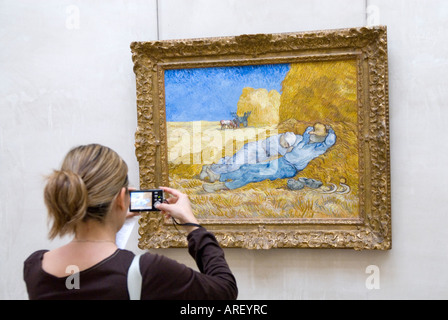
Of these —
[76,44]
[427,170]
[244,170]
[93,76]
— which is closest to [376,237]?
[427,170]

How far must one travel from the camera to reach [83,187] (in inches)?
61.8

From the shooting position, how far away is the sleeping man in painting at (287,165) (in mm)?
3625

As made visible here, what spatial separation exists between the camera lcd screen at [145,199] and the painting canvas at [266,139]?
1.67 metres

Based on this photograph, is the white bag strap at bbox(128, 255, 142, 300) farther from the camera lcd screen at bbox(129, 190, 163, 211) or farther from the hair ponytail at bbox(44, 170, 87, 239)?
the camera lcd screen at bbox(129, 190, 163, 211)

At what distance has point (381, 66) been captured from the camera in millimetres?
3486

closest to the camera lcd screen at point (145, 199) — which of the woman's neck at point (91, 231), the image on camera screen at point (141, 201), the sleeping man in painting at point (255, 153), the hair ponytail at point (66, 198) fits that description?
the image on camera screen at point (141, 201)

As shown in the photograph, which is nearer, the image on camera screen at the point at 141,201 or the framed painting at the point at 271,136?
the image on camera screen at the point at 141,201

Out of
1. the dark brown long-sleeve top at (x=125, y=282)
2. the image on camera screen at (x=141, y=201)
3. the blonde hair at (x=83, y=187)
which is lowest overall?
the dark brown long-sleeve top at (x=125, y=282)

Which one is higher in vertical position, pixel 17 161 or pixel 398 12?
pixel 398 12

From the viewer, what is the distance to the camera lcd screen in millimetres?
2064

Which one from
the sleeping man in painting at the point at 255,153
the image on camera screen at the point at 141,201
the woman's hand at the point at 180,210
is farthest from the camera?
the sleeping man in painting at the point at 255,153

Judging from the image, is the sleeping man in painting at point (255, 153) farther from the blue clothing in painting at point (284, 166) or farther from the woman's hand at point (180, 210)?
the woman's hand at point (180, 210)

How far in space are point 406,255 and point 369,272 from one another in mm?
343

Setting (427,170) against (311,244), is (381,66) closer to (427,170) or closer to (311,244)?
(427,170)
